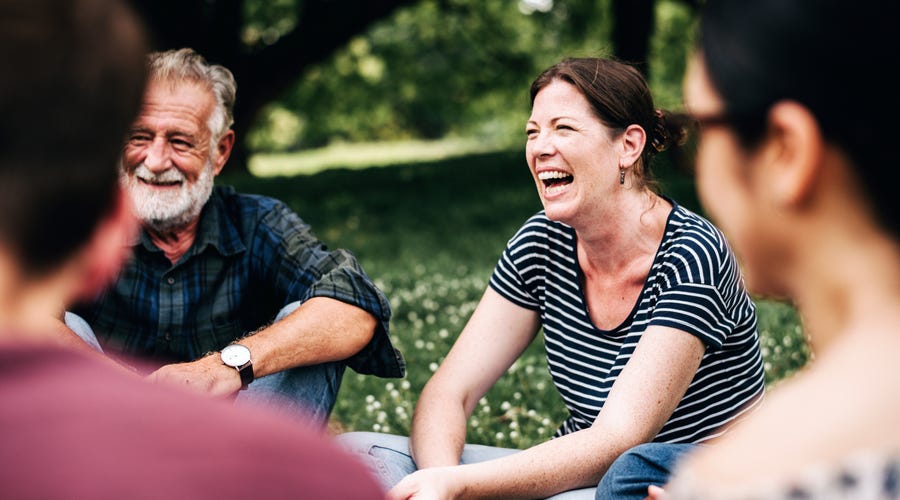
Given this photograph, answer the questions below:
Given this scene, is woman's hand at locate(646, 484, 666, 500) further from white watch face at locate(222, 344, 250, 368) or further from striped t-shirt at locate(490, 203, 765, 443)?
white watch face at locate(222, 344, 250, 368)

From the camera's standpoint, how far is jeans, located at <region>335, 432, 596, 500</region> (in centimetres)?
347

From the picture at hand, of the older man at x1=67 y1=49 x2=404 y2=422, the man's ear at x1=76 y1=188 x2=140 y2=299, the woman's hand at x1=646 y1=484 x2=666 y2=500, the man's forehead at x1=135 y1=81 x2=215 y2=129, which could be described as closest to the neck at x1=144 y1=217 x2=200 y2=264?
the older man at x1=67 y1=49 x2=404 y2=422

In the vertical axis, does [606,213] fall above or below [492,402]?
above

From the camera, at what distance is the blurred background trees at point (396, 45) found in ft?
54.0

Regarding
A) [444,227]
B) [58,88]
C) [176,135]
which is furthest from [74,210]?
[444,227]

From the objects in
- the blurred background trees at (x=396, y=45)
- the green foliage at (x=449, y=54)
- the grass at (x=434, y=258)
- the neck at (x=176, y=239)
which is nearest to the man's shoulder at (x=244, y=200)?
the neck at (x=176, y=239)

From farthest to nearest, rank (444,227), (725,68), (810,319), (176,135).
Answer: (444,227), (176,135), (810,319), (725,68)

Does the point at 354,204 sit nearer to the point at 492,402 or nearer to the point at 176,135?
the point at 492,402

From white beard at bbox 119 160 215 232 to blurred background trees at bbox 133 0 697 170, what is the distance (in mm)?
11473

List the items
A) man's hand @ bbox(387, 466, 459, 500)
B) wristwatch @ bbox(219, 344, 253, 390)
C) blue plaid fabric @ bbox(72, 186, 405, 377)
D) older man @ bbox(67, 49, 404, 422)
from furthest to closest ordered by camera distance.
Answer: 1. blue plaid fabric @ bbox(72, 186, 405, 377)
2. older man @ bbox(67, 49, 404, 422)
3. wristwatch @ bbox(219, 344, 253, 390)
4. man's hand @ bbox(387, 466, 459, 500)

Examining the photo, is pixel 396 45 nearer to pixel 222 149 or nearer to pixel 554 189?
pixel 222 149

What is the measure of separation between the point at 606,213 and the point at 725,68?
2.05m

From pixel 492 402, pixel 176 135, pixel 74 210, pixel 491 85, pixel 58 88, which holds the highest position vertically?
pixel 491 85

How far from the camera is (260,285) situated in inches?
161
